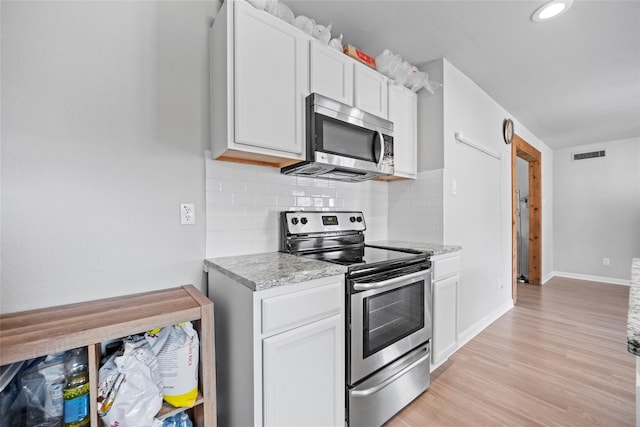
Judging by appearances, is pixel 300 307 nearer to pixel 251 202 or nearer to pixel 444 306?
pixel 251 202

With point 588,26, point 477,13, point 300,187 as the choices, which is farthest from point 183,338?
point 588,26

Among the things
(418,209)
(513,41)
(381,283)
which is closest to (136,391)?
(381,283)

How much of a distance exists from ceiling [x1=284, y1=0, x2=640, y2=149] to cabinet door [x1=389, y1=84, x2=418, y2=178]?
13.0 inches

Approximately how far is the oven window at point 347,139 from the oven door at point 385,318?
0.80 m

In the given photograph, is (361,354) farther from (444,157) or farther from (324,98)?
(444,157)

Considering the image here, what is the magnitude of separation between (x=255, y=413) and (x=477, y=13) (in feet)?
8.36

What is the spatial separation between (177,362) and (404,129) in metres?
2.21

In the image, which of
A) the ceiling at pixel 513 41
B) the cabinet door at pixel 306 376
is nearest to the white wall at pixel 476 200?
the ceiling at pixel 513 41

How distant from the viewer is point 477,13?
1.79 metres

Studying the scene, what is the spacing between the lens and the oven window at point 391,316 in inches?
57.7

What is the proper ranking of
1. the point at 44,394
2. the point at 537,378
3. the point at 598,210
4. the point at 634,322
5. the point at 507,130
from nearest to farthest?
1. the point at 634,322
2. the point at 44,394
3. the point at 537,378
4. the point at 507,130
5. the point at 598,210

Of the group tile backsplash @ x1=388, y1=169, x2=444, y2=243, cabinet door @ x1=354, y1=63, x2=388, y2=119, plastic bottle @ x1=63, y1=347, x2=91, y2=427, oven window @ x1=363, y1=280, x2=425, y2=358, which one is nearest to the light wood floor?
oven window @ x1=363, y1=280, x2=425, y2=358

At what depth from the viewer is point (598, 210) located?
16.0 feet

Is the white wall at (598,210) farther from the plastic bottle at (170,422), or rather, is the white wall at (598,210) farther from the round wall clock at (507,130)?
the plastic bottle at (170,422)
